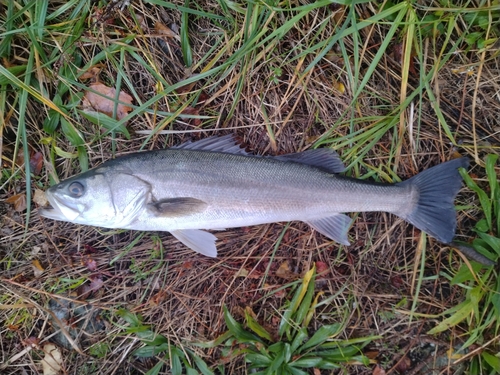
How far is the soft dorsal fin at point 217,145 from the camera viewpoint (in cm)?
356

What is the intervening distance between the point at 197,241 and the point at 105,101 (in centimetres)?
179

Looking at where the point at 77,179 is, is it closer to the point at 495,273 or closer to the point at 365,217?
the point at 365,217

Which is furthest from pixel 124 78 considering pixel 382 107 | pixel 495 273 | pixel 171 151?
pixel 495 273

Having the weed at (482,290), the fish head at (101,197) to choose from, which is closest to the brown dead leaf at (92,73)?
the fish head at (101,197)

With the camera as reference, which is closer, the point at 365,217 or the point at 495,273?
the point at 495,273

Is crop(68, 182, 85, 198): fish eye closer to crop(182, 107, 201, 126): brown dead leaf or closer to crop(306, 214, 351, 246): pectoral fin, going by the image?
crop(182, 107, 201, 126): brown dead leaf

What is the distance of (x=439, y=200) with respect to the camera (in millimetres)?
3496

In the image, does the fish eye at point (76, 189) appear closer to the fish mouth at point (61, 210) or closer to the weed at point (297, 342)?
the fish mouth at point (61, 210)

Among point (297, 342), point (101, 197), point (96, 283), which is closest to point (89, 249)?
point (96, 283)

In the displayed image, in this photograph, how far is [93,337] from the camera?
12.4 ft

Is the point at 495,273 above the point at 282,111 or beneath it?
beneath

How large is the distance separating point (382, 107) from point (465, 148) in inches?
37.5

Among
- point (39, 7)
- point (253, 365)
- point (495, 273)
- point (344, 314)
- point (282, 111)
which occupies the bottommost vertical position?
point (253, 365)

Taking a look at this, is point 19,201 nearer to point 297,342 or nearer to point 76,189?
point 76,189
